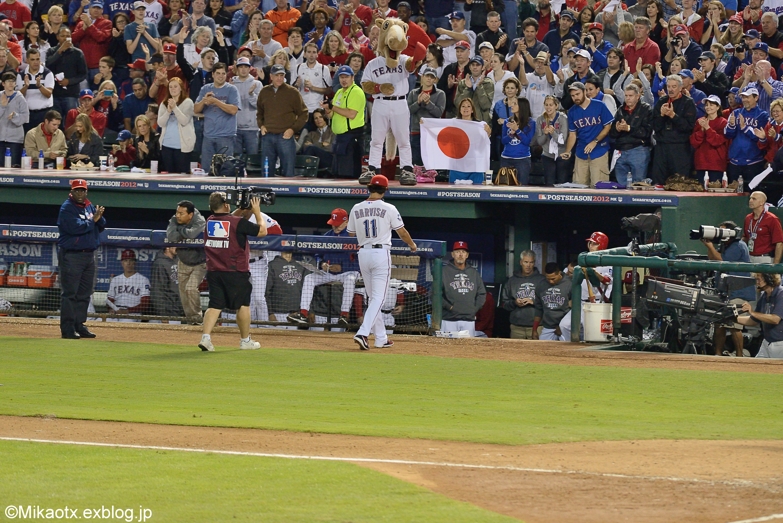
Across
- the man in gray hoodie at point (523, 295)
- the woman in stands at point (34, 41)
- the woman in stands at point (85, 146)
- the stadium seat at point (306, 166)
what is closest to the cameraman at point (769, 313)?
the man in gray hoodie at point (523, 295)

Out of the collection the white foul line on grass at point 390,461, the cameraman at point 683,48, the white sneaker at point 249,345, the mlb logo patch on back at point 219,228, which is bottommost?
the white foul line on grass at point 390,461

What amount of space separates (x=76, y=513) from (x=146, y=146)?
46.4ft

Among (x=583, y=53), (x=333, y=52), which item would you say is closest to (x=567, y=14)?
(x=583, y=53)

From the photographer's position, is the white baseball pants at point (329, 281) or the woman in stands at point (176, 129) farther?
the woman in stands at point (176, 129)

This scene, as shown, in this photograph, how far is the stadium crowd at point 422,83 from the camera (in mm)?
17125

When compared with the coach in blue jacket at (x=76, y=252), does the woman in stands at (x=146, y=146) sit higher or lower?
higher

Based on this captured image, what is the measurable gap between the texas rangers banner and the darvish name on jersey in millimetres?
2674

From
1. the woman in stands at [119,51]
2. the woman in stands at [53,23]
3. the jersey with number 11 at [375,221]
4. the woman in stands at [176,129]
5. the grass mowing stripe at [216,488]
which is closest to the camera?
the grass mowing stripe at [216,488]

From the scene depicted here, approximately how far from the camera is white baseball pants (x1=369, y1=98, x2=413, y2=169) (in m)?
17.5

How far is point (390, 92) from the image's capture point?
57.0ft

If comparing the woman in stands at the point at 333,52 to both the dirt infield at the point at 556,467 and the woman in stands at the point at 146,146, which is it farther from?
the dirt infield at the point at 556,467

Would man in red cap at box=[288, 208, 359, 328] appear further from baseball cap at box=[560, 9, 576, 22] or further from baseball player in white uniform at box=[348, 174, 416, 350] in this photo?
baseball cap at box=[560, 9, 576, 22]

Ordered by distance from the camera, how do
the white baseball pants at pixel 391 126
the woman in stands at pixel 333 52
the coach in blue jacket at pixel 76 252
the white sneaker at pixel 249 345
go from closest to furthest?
the white sneaker at pixel 249 345
the coach in blue jacket at pixel 76 252
the white baseball pants at pixel 391 126
the woman in stands at pixel 333 52

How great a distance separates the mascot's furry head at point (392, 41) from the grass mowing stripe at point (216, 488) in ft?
32.7
